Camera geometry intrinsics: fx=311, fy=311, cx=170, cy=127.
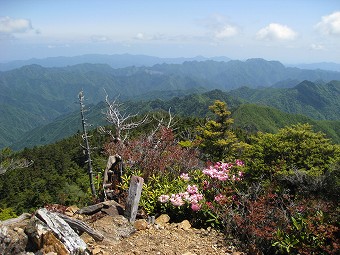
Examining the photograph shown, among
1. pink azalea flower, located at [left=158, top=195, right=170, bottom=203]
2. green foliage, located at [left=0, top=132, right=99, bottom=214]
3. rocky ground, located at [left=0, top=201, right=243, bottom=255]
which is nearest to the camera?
rocky ground, located at [left=0, top=201, right=243, bottom=255]

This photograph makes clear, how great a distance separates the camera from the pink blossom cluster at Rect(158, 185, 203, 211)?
7096mm

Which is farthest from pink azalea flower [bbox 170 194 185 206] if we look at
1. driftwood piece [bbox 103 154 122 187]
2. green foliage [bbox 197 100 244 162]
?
green foliage [bbox 197 100 244 162]

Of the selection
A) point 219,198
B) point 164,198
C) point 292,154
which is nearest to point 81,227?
point 164,198

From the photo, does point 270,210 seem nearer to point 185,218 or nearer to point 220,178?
point 220,178

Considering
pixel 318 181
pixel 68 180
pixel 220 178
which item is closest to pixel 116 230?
pixel 220 178

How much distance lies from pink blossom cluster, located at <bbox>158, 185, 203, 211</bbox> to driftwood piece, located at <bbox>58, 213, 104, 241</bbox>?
1.82 meters

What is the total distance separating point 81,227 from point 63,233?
73cm

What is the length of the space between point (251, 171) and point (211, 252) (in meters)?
2.69

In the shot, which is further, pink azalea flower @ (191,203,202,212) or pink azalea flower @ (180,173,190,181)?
pink azalea flower @ (180,173,190,181)

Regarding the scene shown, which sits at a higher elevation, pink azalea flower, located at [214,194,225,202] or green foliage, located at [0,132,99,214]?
pink azalea flower, located at [214,194,225,202]

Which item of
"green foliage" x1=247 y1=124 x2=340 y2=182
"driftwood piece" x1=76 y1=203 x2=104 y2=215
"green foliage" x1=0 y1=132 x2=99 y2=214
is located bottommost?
"green foliage" x1=0 y1=132 x2=99 y2=214

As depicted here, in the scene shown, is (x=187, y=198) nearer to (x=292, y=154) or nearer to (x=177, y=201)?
(x=177, y=201)

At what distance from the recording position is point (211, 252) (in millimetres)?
6012

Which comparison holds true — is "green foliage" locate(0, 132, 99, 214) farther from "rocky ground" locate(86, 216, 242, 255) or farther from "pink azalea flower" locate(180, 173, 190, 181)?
"rocky ground" locate(86, 216, 242, 255)
